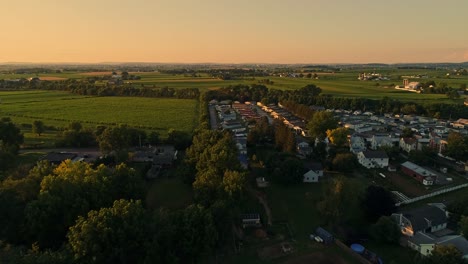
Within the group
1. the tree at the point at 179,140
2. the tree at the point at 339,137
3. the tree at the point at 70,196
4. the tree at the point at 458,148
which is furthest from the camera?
the tree at the point at 339,137

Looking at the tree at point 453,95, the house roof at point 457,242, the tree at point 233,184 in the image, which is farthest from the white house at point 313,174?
the tree at point 453,95

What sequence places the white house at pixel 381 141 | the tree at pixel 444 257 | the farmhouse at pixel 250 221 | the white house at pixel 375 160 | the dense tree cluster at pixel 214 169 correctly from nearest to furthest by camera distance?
the tree at pixel 444 257, the dense tree cluster at pixel 214 169, the farmhouse at pixel 250 221, the white house at pixel 375 160, the white house at pixel 381 141

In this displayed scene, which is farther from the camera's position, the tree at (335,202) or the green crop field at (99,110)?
the green crop field at (99,110)

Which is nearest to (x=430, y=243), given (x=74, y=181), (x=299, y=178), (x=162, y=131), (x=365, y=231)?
(x=365, y=231)

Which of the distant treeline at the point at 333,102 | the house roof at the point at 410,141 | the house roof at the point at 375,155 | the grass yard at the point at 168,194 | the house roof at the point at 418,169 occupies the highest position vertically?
the distant treeline at the point at 333,102

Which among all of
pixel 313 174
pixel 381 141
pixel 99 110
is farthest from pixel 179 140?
pixel 99 110

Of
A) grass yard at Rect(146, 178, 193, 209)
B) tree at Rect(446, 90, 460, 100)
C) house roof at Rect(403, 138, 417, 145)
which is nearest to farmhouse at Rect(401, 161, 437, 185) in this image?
house roof at Rect(403, 138, 417, 145)

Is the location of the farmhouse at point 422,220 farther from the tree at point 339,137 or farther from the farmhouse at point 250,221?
the tree at point 339,137
